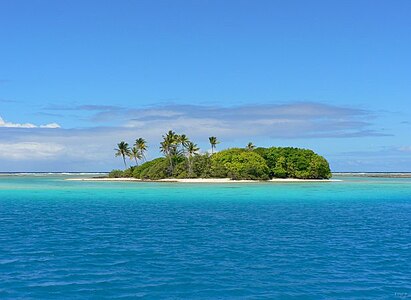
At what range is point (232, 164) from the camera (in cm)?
12619

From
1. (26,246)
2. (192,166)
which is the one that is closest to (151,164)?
(192,166)

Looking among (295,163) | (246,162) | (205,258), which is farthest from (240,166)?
(205,258)

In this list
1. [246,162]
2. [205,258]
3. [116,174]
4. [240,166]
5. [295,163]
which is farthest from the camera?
[116,174]

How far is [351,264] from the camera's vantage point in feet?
63.6

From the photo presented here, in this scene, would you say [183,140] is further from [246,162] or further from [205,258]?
[205,258]

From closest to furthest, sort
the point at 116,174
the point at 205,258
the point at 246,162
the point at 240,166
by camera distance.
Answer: the point at 205,258
the point at 240,166
the point at 246,162
the point at 116,174

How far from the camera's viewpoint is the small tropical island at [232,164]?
126588mm

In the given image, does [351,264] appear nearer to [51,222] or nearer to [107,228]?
[107,228]

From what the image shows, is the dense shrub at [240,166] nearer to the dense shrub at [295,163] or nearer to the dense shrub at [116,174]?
the dense shrub at [295,163]

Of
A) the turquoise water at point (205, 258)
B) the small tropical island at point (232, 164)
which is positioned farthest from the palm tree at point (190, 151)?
the turquoise water at point (205, 258)

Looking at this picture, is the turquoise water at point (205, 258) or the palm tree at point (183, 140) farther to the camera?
the palm tree at point (183, 140)

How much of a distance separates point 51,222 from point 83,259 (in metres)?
14.9

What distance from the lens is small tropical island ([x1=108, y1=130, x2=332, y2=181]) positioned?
→ 127 meters

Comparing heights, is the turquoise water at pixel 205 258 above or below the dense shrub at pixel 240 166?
below
